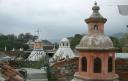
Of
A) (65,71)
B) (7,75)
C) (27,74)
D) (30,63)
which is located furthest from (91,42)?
(30,63)

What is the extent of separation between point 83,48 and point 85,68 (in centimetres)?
79

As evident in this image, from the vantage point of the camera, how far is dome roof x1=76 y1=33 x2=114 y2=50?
1427 cm

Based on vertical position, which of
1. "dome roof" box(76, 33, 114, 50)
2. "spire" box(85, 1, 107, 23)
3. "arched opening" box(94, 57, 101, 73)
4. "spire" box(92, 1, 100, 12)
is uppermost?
"spire" box(92, 1, 100, 12)

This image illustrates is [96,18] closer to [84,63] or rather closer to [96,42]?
[96,42]

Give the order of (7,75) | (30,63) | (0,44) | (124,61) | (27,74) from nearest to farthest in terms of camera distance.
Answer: (7,75) → (27,74) → (124,61) → (30,63) → (0,44)

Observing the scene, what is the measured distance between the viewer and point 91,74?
1419cm

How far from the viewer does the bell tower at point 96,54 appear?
14203mm

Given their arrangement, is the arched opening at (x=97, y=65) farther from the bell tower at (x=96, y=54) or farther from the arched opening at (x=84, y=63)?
the arched opening at (x=84, y=63)

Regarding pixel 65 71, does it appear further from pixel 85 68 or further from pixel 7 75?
pixel 7 75

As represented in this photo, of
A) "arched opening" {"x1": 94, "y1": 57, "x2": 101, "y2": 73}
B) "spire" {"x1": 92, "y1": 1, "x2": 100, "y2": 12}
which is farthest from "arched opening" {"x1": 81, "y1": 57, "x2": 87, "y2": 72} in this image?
"spire" {"x1": 92, "y1": 1, "x2": 100, "y2": 12}

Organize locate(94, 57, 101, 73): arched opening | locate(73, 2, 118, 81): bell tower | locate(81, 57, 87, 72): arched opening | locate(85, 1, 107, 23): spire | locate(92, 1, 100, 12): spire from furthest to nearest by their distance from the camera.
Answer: locate(92, 1, 100, 12): spire → locate(81, 57, 87, 72): arched opening → locate(85, 1, 107, 23): spire → locate(94, 57, 101, 73): arched opening → locate(73, 2, 118, 81): bell tower

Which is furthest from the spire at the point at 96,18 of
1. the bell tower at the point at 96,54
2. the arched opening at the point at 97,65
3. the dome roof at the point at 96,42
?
the arched opening at the point at 97,65

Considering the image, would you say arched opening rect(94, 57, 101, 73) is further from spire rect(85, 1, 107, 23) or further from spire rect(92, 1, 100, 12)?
spire rect(92, 1, 100, 12)

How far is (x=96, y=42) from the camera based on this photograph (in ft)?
46.9
